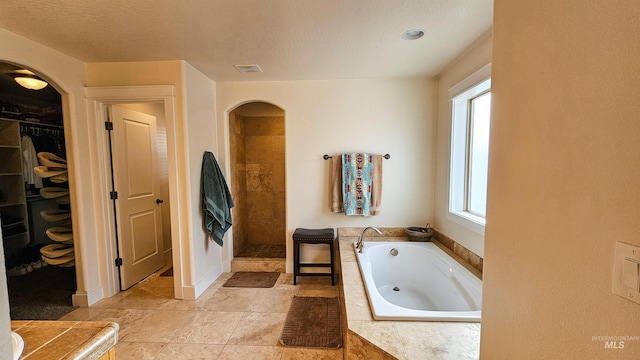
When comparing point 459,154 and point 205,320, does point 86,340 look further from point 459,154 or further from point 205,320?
point 459,154

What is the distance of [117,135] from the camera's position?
252cm

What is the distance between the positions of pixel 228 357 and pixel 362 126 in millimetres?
2485

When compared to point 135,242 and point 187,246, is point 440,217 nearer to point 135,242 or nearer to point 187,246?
point 187,246

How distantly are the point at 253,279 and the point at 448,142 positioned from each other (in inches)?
104

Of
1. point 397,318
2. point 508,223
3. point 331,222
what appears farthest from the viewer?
point 331,222

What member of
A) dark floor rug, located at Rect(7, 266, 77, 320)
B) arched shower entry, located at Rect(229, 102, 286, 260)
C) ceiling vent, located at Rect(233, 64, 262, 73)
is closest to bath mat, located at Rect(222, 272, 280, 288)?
arched shower entry, located at Rect(229, 102, 286, 260)

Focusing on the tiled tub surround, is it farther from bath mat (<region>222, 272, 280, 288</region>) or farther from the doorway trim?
the doorway trim

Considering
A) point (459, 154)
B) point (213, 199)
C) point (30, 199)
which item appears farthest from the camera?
point (30, 199)

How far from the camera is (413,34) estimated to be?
1861mm

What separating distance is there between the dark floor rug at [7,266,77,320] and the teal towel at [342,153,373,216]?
2.85 m

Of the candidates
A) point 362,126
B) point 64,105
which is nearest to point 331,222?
point 362,126

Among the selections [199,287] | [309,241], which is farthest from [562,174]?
[199,287]

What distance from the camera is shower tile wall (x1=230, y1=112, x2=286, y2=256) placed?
12.7ft

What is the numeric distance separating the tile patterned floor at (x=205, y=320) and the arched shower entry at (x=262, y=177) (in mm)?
1133
